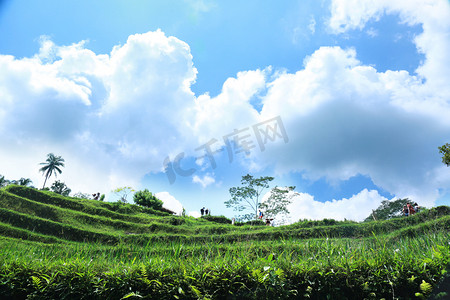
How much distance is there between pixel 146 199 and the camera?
34.6m

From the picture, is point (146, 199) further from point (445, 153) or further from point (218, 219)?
point (445, 153)

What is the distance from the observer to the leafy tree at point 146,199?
34688 mm

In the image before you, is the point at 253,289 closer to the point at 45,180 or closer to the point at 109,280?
the point at 109,280

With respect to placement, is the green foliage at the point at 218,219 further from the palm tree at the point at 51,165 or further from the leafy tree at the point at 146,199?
the palm tree at the point at 51,165

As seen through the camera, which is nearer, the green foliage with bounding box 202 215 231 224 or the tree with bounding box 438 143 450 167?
the tree with bounding box 438 143 450 167

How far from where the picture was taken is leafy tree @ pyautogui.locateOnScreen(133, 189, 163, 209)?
3469 cm

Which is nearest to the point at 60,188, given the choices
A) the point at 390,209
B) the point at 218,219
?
the point at 218,219

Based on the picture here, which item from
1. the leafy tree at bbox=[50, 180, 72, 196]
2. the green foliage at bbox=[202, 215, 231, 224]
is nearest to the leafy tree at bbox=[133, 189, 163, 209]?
the green foliage at bbox=[202, 215, 231, 224]

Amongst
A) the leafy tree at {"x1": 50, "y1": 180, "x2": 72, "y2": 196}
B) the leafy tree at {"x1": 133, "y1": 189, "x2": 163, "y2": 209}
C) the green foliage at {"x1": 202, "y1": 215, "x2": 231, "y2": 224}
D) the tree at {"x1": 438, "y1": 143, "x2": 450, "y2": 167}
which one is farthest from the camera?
the leafy tree at {"x1": 50, "y1": 180, "x2": 72, "y2": 196}

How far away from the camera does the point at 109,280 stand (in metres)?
3.28

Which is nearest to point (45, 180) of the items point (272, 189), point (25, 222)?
point (25, 222)

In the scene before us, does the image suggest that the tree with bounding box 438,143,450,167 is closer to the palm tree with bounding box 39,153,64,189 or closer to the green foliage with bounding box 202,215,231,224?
the green foliage with bounding box 202,215,231,224

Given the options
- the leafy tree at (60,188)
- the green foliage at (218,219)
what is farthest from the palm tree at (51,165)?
the green foliage at (218,219)

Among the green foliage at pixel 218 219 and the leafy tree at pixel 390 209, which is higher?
the leafy tree at pixel 390 209
